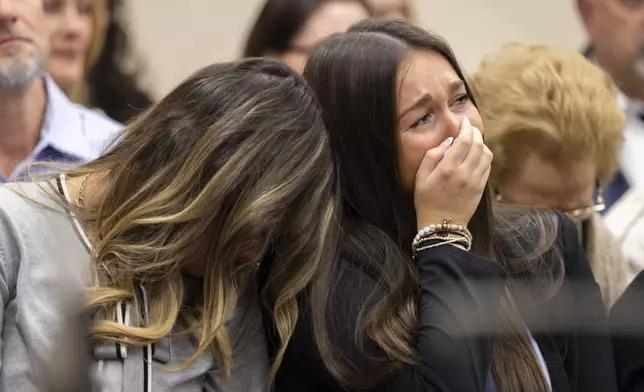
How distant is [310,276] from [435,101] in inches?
10.7

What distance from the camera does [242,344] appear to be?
1.42 meters

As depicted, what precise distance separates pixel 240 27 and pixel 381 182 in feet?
3.74

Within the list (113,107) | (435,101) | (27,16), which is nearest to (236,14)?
(113,107)

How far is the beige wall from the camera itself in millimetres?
2520

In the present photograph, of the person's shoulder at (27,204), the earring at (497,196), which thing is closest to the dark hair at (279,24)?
the earring at (497,196)

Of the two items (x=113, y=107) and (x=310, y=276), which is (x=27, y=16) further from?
(x=310, y=276)

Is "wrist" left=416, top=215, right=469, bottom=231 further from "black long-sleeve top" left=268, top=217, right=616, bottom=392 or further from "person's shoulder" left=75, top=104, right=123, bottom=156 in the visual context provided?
"person's shoulder" left=75, top=104, right=123, bottom=156

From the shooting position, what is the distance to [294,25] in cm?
215

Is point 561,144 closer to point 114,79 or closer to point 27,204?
point 27,204

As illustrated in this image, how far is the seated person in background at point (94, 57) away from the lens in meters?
2.21

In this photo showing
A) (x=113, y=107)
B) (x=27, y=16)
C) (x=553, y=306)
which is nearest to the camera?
(x=553, y=306)

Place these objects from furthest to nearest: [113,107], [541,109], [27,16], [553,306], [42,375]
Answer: [113,107]
[27,16]
[541,109]
[553,306]
[42,375]

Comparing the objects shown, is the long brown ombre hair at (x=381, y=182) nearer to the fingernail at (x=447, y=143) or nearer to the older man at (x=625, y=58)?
the fingernail at (x=447, y=143)

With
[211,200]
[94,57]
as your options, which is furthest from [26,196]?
[94,57]
